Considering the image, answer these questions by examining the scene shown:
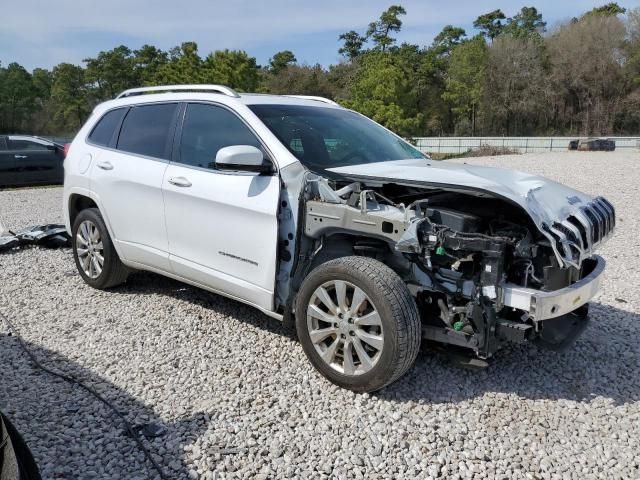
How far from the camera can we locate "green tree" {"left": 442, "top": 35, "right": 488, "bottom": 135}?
182 feet

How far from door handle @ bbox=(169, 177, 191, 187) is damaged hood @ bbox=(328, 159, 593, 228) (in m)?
1.15

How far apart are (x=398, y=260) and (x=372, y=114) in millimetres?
34293

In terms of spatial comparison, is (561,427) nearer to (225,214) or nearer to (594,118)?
(225,214)

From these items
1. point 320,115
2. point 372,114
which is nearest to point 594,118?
point 372,114

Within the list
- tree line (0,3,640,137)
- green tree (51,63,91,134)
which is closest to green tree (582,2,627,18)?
tree line (0,3,640,137)

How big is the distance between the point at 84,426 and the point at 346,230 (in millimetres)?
1918

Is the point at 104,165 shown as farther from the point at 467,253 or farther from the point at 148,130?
the point at 467,253

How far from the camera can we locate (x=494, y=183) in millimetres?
3125

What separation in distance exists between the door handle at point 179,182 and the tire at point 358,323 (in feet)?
4.34

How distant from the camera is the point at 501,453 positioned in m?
2.86

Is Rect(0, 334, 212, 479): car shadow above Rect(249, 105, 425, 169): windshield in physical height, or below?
below

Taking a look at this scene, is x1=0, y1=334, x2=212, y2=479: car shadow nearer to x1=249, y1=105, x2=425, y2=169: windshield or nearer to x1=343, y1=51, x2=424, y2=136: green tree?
x1=249, y1=105, x2=425, y2=169: windshield

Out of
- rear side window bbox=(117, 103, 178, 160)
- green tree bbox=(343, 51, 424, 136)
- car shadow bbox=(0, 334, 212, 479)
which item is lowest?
car shadow bbox=(0, 334, 212, 479)

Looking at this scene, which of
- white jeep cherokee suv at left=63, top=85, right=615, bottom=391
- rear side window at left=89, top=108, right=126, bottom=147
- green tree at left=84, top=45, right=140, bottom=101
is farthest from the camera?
green tree at left=84, top=45, right=140, bottom=101
